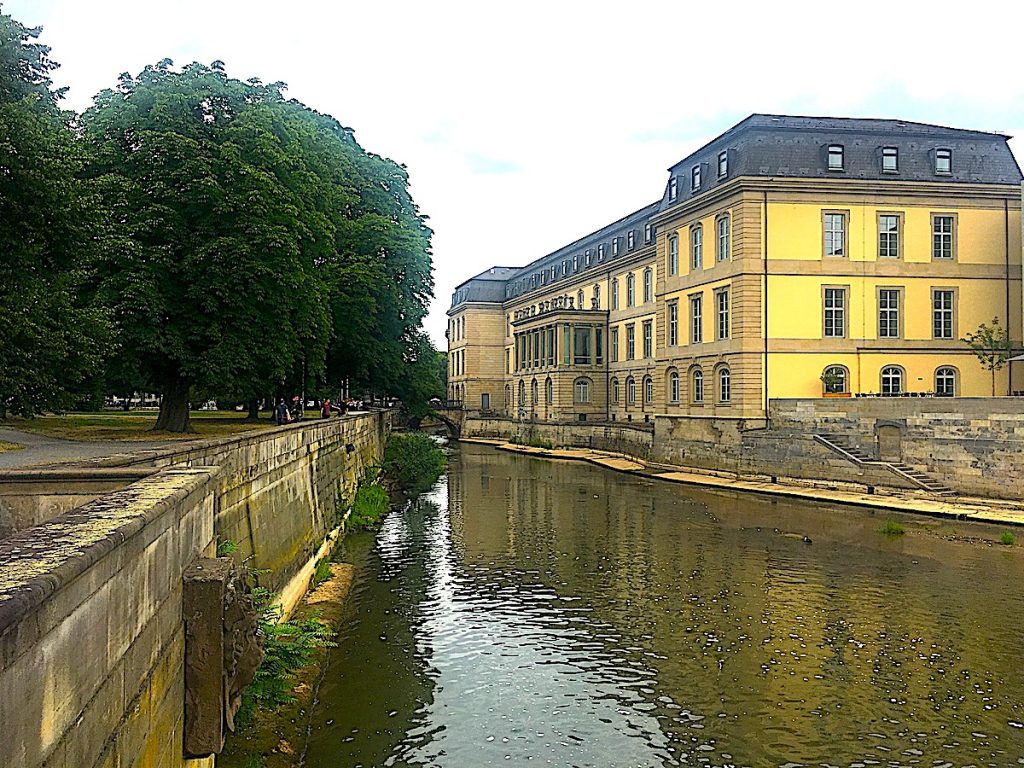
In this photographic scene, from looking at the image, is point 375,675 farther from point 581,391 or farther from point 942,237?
point 581,391

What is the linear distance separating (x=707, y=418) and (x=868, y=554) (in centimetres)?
1929

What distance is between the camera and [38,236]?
15742 millimetres

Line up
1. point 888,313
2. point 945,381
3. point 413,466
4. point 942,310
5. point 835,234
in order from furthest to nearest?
1. point 413,466
2. point 945,381
3. point 942,310
4. point 888,313
5. point 835,234

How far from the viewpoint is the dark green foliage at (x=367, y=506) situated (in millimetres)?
27880

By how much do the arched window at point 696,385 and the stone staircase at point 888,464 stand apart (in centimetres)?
767

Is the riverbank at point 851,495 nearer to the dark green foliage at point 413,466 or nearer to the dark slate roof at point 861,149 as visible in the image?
the dark green foliage at point 413,466

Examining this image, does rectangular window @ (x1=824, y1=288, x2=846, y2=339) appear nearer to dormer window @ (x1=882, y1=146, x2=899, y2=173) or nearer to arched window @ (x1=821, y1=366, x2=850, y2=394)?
arched window @ (x1=821, y1=366, x2=850, y2=394)

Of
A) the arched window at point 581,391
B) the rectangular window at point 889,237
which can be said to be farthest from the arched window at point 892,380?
the arched window at point 581,391

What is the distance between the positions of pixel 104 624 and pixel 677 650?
12140mm

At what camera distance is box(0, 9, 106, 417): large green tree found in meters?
14.8

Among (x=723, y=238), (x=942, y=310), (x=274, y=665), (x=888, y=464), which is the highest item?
(x=723, y=238)

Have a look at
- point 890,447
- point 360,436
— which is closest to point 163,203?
point 360,436

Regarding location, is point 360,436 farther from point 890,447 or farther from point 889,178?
point 889,178

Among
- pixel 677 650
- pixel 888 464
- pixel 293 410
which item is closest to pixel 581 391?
pixel 293 410
